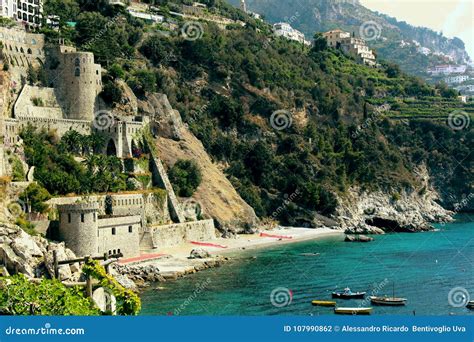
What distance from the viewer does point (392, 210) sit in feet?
301

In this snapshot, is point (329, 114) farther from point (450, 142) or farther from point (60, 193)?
point (60, 193)

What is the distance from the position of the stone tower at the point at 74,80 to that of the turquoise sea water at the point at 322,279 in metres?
16.0

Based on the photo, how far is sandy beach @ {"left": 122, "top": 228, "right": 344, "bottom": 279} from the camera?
5025 centimetres

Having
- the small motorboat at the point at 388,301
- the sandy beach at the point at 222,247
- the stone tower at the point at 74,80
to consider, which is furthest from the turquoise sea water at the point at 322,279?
the stone tower at the point at 74,80

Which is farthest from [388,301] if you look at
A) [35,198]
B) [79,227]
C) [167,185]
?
[167,185]

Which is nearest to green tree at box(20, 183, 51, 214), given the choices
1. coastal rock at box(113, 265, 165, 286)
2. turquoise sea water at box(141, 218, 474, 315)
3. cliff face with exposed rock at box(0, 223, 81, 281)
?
cliff face with exposed rock at box(0, 223, 81, 281)

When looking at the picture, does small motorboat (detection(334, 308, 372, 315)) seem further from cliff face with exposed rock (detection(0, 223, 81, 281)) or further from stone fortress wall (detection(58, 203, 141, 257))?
stone fortress wall (detection(58, 203, 141, 257))

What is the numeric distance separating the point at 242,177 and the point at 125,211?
26.5 metres

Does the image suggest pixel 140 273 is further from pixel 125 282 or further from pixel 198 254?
pixel 198 254

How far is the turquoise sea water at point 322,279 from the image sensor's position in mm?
39562

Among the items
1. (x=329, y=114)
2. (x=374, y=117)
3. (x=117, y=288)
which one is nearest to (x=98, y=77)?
(x=117, y=288)

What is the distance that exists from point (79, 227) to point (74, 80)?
18.1 meters

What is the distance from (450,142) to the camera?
110 m

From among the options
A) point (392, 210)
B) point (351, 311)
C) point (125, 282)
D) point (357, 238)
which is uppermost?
point (351, 311)
